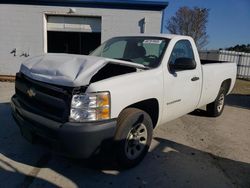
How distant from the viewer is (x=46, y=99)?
3295 mm

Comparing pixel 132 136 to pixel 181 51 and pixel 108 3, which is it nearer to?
pixel 181 51

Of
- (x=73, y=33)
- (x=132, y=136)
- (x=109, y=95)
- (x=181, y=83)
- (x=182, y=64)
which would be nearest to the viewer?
(x=109, y=95)

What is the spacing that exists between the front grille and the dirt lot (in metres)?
0.83

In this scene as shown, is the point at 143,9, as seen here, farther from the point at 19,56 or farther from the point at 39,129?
the point at 39,129

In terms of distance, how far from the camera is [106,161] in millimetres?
3814

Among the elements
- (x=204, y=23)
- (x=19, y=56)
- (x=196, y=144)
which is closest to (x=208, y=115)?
(x=196, y=144)

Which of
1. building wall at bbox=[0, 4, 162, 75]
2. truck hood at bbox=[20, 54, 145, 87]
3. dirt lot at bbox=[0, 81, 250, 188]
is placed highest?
building wall at bbox=[0, 4, 162, 75]

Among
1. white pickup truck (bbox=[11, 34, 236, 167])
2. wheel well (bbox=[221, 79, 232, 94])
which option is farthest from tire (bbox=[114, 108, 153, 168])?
wheel well (bbox=[221, 79, 232, 94])

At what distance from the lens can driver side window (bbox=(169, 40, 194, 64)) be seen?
14.6 ft

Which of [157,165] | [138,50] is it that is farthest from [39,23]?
[157,165]

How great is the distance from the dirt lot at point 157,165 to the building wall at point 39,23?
7.23 m

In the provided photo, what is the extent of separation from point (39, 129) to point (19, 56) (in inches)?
390

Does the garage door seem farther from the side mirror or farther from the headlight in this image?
the headlight

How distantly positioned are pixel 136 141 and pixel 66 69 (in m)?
1.41
